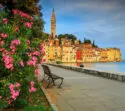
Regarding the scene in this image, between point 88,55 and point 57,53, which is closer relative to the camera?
point 57,53

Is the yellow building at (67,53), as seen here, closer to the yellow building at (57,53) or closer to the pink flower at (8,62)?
the yellow building at (57,53)

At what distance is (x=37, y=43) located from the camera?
8.89 m

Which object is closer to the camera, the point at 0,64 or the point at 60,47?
the point at 0,64

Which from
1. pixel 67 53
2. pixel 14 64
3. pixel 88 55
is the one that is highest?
pixel 67 53

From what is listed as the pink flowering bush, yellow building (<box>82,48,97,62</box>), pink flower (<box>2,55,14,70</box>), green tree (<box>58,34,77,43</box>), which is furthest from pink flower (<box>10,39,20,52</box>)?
Answer: yellow building (<box>82,48,97,62</box>)

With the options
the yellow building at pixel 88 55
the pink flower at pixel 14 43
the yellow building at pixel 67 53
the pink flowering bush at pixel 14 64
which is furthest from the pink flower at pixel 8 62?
the yellow building at pixel 88 55

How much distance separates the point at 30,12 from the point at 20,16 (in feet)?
9.09

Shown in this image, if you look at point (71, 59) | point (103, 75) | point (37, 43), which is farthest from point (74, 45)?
point (37, 43)

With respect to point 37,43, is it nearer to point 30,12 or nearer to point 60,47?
point 30,12

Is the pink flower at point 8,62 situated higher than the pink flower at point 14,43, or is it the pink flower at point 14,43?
the pink flower at point 14,43

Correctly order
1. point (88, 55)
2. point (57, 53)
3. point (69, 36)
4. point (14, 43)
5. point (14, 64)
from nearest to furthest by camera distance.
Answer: point (14, 64) → point (14, 43) → point (57, 53) → point (69, 36) → point (88, 55)

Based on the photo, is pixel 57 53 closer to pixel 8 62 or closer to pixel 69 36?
pixel 69 36

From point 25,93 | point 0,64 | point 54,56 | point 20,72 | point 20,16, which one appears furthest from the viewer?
point 54,56

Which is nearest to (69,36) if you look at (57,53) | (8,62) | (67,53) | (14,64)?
(67,53)
